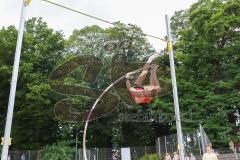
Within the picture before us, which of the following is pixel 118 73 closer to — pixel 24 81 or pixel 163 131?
Answer: pixel 24 81

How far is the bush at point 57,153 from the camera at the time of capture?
2633cm

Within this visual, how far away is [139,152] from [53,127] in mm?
7572

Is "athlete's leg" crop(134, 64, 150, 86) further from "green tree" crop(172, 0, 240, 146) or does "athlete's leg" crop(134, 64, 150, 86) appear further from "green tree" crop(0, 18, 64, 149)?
"green tree" crop(0, 18, 64, 149)

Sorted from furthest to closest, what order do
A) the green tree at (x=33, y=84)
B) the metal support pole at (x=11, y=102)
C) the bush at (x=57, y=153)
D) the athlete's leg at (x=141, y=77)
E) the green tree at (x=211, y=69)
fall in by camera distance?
→ the green tree at (x=33, y=84) → the bush at (x=57, y=153) → the green tree at (x=211, y=69) → the athlete's leg at (x=141, y=77) → the metal support pole at (x=11, y=102)

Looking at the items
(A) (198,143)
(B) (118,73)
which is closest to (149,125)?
(B) (118,73)

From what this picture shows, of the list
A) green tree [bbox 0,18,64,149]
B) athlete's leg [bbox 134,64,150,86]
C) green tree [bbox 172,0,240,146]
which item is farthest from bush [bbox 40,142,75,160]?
athlete's leg [bbox 134,64,150,86]

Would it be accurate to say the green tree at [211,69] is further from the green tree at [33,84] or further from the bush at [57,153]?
the green tree at [33,84]

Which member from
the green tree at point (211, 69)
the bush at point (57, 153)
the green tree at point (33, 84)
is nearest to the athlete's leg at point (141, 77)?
the green tree at point (211, 69)

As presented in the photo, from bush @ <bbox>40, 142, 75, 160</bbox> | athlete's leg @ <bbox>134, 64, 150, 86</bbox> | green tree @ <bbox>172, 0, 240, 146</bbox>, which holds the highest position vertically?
green tree @ <bbox>172, 0, 240, 146</bbox>

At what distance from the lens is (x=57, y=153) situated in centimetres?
2670

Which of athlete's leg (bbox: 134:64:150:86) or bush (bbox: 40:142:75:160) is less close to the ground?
athlete's leg (bbox: 134:64:150:86)

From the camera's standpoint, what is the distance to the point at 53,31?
1242 inches

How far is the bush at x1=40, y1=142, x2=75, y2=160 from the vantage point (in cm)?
2633

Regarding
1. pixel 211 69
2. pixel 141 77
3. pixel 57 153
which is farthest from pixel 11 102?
pixel 211 69
